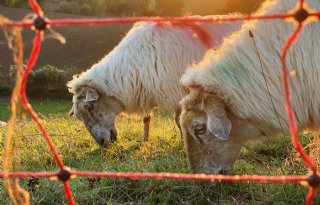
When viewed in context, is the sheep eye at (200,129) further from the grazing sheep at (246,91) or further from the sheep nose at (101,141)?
the sheep nose at (101,141)

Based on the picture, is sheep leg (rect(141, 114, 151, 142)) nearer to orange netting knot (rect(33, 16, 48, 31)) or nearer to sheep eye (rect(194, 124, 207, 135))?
sheep eye (rect(194, 124, 207, 135))

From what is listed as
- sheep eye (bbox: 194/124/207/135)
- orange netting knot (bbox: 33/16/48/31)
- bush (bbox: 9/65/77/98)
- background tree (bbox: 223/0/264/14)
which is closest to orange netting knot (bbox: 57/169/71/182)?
orange netting knot (bbox: 33/16/48/31)

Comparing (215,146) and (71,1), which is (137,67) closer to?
(215,146)

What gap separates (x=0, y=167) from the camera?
4.33 meters

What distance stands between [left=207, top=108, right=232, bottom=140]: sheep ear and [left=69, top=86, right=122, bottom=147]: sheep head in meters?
2.68

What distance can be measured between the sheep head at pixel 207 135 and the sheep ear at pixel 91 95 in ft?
7.89

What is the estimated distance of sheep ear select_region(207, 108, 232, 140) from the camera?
359cm

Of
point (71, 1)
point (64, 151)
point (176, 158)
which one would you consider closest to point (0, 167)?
point (64, 151)

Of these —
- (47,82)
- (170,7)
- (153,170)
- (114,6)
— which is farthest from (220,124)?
(114,6)

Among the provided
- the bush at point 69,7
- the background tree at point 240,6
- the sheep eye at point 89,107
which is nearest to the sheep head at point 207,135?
the sheep eye at point 89,107

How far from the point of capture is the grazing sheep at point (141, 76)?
18.8 feet

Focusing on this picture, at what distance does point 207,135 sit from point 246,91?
1.53ft

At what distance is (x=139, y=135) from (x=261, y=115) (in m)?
3.02

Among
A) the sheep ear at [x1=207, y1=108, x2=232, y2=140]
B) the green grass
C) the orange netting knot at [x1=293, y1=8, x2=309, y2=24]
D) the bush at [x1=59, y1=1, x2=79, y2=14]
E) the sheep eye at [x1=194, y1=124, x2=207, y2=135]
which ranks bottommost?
the green grass
